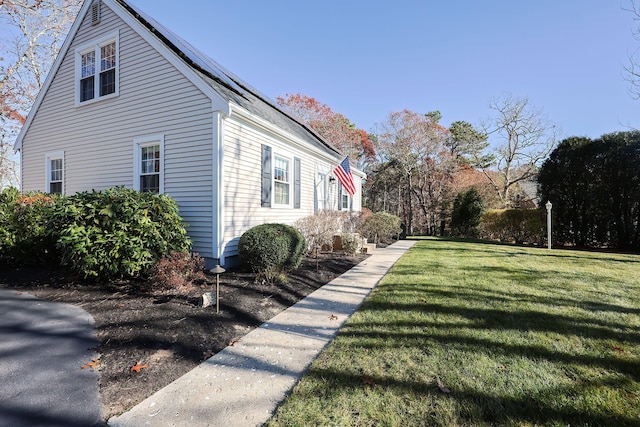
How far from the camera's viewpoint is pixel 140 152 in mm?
7207

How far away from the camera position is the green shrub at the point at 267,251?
18.4ft

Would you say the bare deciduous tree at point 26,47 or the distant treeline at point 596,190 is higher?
the bare deciduous tree at point 26,47

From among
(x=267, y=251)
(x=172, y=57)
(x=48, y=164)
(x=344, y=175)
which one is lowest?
(x=267, y=251)

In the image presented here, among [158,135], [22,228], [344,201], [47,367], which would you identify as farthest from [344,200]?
[47,367]

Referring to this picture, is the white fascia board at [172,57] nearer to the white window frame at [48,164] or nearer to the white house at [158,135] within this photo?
the white house at [158,135]

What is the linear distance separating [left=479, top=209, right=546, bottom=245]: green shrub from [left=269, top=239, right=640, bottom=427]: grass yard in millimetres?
10734

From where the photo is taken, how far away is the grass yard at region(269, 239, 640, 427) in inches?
77.1

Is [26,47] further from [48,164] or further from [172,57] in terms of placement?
[172,57]

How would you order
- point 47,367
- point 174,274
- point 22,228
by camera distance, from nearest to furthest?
point 47,367
point 174,274
point 22,228

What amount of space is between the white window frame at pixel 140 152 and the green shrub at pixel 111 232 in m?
1.81

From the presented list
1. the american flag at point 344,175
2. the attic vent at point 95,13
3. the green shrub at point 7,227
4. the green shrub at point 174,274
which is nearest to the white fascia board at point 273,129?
the american flag at point 344,175

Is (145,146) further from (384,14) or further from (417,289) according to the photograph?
(384,14)

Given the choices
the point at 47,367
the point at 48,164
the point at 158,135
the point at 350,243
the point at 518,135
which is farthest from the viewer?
the point at 518,135

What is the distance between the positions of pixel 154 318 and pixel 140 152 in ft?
17.8
